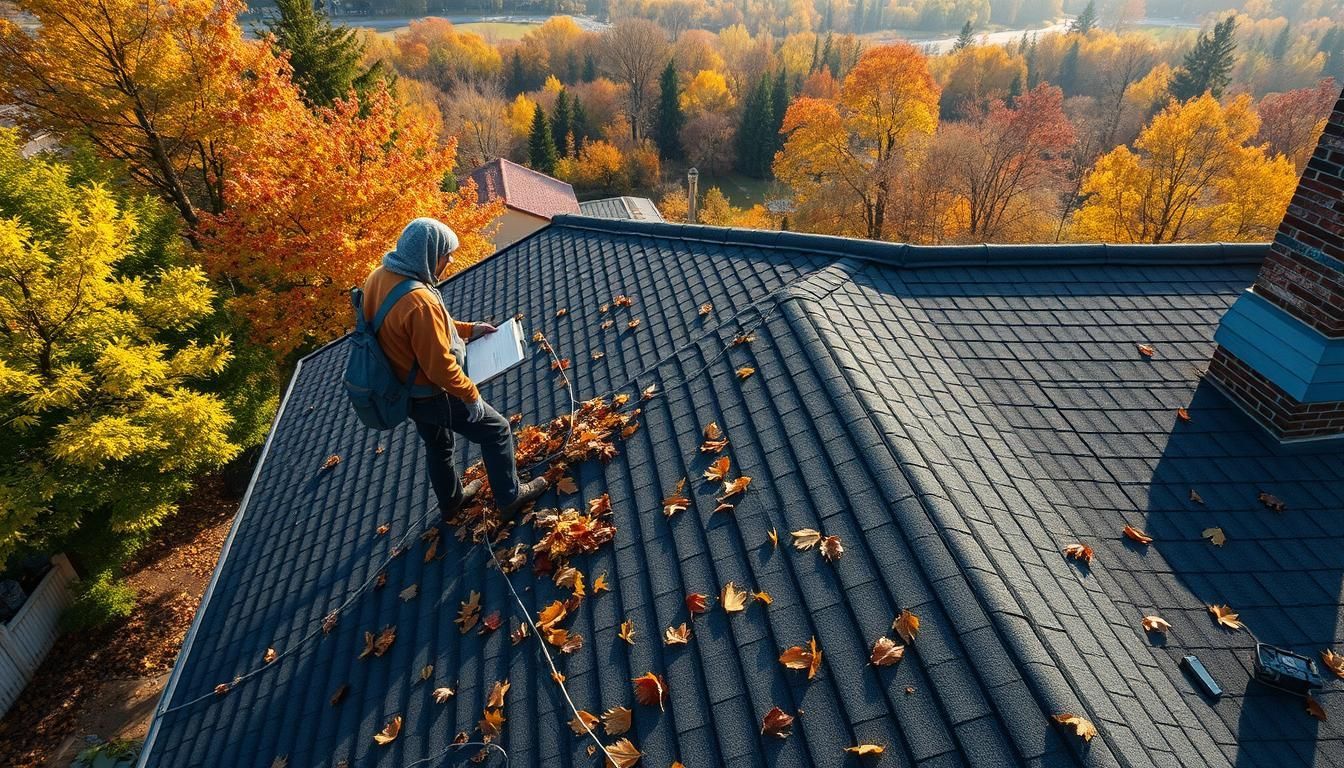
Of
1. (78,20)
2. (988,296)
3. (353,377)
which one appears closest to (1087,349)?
(988,296)

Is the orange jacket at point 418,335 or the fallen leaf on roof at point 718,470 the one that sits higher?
the orange jacket at point 418,335

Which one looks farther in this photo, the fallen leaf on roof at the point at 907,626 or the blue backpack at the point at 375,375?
the blue backpack at the point at 375,375

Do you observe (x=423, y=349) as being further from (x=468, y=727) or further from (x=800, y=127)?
(x=800, y=127)

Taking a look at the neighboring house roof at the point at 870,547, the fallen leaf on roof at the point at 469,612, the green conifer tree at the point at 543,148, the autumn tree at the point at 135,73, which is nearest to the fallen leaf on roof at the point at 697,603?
the neighboring house roof at the point at 870,547

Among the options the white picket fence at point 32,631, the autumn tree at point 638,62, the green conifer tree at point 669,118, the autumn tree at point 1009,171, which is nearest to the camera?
the white picket fence at point 32,631

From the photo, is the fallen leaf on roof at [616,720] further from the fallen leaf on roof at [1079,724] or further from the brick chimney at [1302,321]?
the brick chimney at [1302,321]

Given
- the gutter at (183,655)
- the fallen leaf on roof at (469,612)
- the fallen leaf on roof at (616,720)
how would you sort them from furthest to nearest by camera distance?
the gutter at (183,655)
the fallen leaf on roof at (469,612)
the fallen leaf on roof at (616,720)

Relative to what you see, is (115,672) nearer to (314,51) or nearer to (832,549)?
(832,549)
